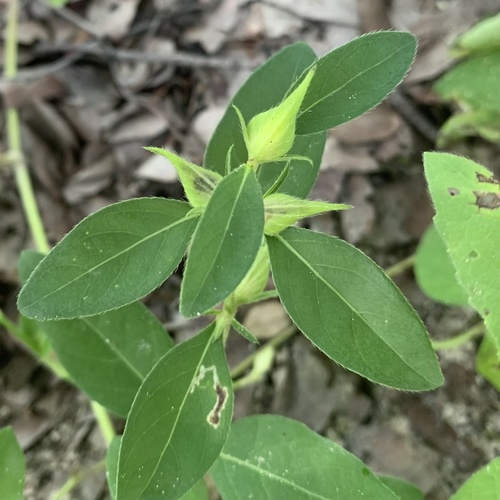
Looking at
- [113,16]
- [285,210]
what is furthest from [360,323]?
[113,16]

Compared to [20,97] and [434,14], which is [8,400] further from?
[434,14]

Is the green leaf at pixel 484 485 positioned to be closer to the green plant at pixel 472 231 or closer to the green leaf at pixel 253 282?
the green plant at pixel 472 231

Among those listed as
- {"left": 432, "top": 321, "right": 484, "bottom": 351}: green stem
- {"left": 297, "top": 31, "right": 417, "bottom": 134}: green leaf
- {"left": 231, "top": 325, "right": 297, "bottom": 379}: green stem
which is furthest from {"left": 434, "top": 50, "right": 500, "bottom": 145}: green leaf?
{"left": 297, "top": 31, "right": 417, "bottom": 134}: green leaf

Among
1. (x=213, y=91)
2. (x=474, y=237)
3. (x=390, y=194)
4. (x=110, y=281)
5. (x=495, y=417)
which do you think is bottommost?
(x=495, y=417)

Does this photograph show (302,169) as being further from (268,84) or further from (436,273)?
(436,273)

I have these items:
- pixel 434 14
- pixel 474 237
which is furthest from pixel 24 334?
pixel 434 14

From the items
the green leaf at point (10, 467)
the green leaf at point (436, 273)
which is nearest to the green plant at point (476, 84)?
the green leaf at point (436, 273)
